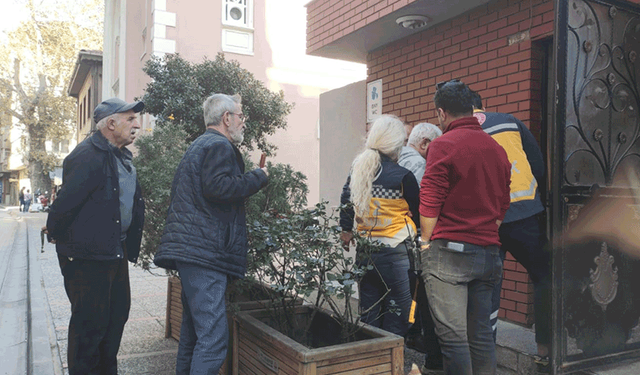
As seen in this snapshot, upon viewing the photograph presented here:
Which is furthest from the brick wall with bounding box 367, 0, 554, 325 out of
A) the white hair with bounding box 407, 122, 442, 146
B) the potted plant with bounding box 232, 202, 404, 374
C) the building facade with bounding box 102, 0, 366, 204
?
the building facade with bounding box 102, 0, 366, 204

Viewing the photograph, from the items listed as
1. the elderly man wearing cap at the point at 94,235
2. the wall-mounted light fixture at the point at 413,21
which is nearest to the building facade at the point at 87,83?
the wall-mounted light fixture at the point at 413,21

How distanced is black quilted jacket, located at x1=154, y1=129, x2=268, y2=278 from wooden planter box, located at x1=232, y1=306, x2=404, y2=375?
0.41m

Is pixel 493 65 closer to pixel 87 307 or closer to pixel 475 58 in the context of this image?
pixel 475 58

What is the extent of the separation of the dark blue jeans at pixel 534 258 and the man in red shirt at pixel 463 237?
47 centimetres

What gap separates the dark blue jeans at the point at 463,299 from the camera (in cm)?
270

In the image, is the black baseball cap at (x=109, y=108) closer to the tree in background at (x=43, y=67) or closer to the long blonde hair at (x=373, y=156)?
the long blonde hair at (x=373, y=156)

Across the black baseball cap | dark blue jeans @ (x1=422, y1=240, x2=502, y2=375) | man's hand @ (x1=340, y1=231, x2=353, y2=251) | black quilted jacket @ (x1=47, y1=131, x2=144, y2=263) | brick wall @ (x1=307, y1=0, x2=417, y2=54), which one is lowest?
dark blue jeans @ (x1=422, y1=240, x2=502, y2=375)

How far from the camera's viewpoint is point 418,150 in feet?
12.9

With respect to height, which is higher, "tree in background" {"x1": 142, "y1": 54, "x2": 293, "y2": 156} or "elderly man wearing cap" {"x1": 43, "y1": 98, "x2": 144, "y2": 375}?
"tree in background" {"x1": 142, "y1": 54, "x2": 293, "y2": 156}

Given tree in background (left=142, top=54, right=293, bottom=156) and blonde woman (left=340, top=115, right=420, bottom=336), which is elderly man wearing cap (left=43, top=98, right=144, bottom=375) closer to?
blonde woman (left=340, top=115, right=420, bottom=336)

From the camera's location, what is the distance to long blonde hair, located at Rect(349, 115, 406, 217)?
11.3ft

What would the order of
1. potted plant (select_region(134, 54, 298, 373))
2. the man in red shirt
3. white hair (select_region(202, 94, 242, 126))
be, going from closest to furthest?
the man in red shirt < white hair (select_region(202, 94, 242, 126)) < potted plant (select_region(134, 54, 298, 373))

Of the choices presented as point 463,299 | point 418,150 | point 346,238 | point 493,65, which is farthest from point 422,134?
A: point 493,65

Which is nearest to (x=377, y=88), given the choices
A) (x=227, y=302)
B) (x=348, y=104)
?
(x=348, y=104)
